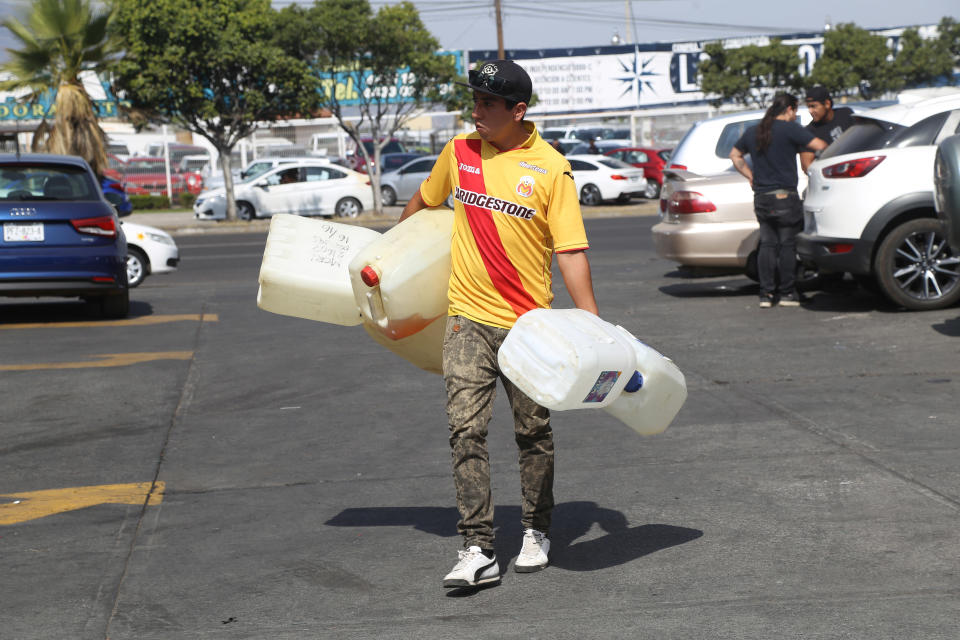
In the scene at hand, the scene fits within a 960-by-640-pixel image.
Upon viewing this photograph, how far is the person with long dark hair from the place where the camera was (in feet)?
34.3

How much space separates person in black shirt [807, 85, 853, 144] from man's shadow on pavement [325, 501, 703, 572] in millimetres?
7322

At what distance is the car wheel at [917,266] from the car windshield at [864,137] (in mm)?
728

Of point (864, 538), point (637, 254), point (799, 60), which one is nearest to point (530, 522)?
point (864, 538)

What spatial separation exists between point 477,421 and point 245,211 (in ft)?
88.8

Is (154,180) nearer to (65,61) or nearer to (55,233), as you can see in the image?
(65,61)

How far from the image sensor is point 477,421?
434cm

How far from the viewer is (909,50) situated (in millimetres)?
49281

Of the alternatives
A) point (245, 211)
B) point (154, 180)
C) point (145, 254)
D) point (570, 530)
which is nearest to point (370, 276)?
point (570, 530)

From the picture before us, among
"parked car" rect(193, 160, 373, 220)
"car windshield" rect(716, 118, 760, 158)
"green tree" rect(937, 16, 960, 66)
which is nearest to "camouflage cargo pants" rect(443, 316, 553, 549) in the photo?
"car windshield" rect(716, 118, 760, 158)

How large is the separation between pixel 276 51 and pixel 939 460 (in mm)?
24107

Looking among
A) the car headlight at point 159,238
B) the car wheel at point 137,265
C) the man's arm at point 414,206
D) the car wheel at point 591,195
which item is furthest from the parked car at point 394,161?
the man's arm at point 414,206

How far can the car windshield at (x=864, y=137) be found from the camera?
10375mm

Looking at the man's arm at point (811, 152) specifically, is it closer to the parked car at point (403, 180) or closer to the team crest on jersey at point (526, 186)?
the team crest on jersey at point (526, 186)

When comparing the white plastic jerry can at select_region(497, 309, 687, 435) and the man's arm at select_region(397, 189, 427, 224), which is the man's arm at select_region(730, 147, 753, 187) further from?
the white plastic jerry can at select_region(497, 309, 687, 435)
